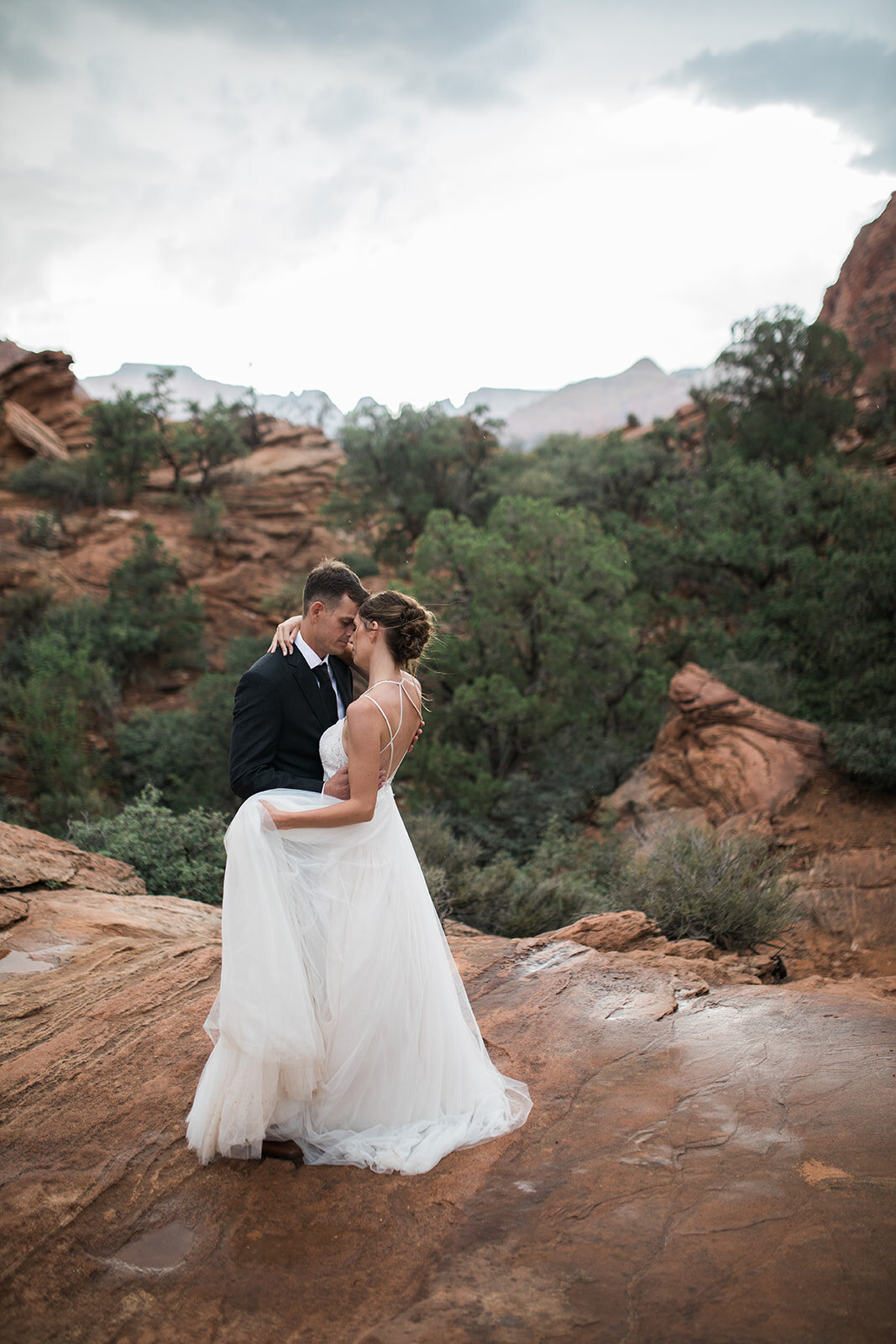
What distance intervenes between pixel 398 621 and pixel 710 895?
14.9 feet

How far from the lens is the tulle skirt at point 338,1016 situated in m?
3.07

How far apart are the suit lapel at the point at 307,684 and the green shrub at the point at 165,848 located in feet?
15.6

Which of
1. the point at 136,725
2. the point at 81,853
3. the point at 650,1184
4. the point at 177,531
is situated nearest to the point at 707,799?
the point at 81,853

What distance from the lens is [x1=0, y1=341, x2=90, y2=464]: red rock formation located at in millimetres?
29250

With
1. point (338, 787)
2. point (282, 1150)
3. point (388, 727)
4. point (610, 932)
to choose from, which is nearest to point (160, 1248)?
point (282, 1150)

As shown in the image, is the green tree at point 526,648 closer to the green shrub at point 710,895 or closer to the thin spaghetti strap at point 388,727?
the green shrub at point 710,895

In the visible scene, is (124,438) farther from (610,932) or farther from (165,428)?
(610,932)

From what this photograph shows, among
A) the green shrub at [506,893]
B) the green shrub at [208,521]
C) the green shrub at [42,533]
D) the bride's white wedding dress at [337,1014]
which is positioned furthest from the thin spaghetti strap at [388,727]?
the green shrub at [208,521]

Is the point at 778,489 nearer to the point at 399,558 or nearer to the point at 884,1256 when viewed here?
the point at 399,558

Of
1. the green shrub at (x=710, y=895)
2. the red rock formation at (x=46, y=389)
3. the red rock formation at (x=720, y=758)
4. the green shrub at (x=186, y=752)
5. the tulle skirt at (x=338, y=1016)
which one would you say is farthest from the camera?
the red rock formation at (x=46, y=389)

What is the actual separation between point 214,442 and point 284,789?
27511 mm

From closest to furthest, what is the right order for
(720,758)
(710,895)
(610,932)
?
(610,932) < (710,895) < (720,758)

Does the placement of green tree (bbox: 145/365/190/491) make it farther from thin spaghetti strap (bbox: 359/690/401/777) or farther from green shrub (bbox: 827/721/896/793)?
thin spaghetti strap (bbox: 359/690/401/777)

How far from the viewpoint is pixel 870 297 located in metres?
36.7
